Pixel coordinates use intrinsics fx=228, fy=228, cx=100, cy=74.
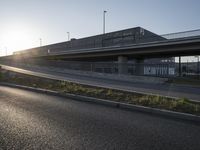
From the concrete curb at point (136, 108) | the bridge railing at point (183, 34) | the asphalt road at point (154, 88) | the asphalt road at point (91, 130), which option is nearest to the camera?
the asphalt road at point (91, 130)

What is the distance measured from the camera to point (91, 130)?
233 inches

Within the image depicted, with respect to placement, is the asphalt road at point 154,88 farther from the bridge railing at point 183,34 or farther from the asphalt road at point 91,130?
the bridge railing at point 183,34

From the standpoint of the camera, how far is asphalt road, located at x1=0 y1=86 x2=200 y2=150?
16.0 ft

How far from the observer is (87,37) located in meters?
86.6

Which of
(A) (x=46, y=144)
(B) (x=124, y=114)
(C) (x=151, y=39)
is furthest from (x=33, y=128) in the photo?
(C) (x=151, y=39)

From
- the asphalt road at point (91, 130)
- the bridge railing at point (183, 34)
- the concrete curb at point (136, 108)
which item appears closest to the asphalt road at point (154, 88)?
the concrete curb at point (136, 108)

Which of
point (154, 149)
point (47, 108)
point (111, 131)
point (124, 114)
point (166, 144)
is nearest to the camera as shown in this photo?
point (154, 149)

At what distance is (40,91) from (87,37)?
Answer: 74376mm

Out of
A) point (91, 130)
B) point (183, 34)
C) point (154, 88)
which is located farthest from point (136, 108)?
point (183, 34)

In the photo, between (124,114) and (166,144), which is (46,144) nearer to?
(166,144)

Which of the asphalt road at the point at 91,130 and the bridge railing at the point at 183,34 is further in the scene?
the bridge railing at the point at 183,34

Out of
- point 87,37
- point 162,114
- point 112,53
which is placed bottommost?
point 162,114

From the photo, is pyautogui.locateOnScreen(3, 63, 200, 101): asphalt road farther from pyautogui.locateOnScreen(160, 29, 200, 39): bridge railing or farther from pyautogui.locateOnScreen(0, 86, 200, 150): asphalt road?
pyautogui.locateOnScreen(160, 29, 200, 39): bridge railing

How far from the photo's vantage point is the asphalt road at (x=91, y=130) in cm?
487
